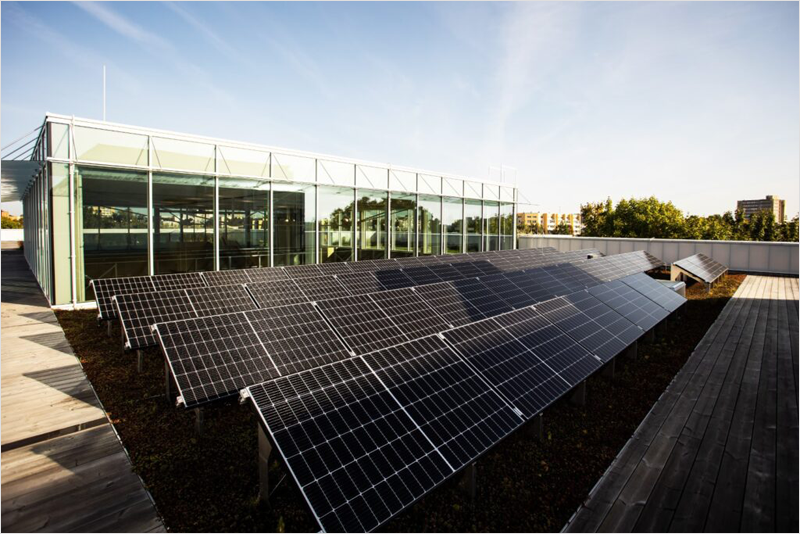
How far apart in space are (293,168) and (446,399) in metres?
16.2

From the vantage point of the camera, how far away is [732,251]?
94.1 feet

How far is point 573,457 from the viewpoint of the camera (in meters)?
5.32

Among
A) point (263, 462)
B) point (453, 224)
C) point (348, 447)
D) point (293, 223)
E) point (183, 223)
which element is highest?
point (453, 224)

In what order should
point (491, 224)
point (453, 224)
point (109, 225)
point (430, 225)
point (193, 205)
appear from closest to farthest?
point (109, 225), point (193, 205), point (430, 225), point (453, 224), point (491, 224)

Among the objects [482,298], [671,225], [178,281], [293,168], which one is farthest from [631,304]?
[671,225]

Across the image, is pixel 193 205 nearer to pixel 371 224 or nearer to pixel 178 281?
pixel 178 281

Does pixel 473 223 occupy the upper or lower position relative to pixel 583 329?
upper

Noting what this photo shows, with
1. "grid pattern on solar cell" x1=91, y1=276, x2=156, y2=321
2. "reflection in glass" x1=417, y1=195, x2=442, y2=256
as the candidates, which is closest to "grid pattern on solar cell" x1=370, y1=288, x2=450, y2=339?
"grid pattern on solar cell" x1=91, y1=276, x2=156, y2=321

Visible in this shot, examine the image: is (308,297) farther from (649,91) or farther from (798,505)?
(649,91)

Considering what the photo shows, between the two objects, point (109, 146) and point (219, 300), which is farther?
point (109, 146)

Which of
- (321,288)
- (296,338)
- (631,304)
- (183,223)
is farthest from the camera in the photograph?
(183,223)

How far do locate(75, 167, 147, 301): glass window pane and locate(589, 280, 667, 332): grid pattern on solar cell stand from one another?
55.6ft

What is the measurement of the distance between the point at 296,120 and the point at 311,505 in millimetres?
22691

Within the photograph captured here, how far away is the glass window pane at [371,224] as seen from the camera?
20.8 metres
